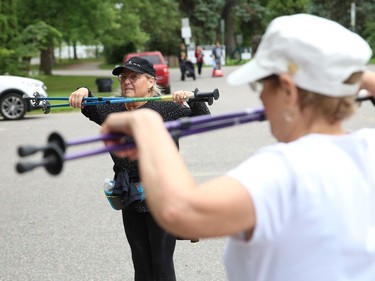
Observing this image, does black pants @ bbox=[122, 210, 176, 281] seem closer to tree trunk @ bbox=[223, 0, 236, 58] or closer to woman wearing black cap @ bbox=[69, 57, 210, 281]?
woman wearing black cap @ bbox=[69, 57, 210, 281]

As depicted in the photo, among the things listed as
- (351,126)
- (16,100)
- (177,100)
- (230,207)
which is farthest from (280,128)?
(16,100)

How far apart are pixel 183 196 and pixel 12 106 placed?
580 inches

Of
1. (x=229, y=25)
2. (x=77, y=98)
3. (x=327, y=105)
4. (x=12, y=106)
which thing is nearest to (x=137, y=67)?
(x=77, y=98)

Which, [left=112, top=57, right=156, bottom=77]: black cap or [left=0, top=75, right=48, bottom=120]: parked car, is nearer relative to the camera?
[left=112, top=57, right=156, bottom=77]: black cap

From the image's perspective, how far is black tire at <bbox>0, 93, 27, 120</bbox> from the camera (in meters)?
15.1

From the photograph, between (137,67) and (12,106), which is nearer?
(137,67)

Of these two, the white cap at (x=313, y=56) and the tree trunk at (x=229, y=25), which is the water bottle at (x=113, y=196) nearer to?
the white cap at (x=313, y=56)

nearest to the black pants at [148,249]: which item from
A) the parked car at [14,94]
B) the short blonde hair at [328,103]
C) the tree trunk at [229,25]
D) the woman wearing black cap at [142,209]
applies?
the woman wearing black cap at [142,209]

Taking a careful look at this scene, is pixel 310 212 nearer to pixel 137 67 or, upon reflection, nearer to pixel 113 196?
pixel 113 196

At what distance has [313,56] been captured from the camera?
4.81ft

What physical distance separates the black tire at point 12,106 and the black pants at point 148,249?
39.7 feet

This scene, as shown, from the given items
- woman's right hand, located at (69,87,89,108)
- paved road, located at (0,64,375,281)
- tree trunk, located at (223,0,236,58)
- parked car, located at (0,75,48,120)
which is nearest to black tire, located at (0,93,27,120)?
parked car, located at (0,75,48,120)

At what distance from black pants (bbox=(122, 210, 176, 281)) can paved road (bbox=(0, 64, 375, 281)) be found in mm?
595

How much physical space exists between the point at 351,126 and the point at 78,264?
344 inches
